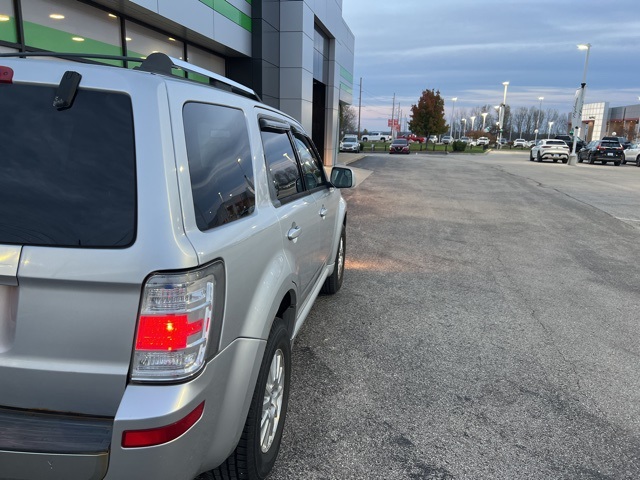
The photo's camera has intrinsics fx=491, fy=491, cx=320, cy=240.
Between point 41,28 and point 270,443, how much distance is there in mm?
8662

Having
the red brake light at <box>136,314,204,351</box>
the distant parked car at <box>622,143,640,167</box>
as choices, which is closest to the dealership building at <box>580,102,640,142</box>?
the distant parked car at <box>622,143,640,167</box>

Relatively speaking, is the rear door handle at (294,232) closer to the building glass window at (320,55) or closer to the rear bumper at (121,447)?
the rear bumper at (121,447)

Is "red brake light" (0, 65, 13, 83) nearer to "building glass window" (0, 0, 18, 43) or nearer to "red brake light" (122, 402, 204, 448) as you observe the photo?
"red brake light" (122, 402, 204, 448)

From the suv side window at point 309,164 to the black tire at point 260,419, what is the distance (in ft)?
4.98

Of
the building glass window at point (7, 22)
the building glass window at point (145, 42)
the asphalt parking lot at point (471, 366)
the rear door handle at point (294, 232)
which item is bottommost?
the asphalt parking lot at point (471, 366)

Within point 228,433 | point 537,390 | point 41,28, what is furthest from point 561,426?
point 41,28

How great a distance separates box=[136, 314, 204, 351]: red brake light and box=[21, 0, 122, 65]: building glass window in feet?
27.3

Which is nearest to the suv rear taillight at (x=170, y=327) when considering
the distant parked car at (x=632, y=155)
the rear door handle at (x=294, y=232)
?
the rear door handle at (x=294, y=232)

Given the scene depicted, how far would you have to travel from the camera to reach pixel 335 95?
2886 cm

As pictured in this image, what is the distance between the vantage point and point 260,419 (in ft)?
7.66

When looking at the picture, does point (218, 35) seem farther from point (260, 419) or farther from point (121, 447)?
point (121, 447)

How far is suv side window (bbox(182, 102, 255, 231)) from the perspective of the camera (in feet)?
6.30

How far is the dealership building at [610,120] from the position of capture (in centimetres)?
7962

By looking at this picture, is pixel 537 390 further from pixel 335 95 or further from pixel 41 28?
pixel 335 95
